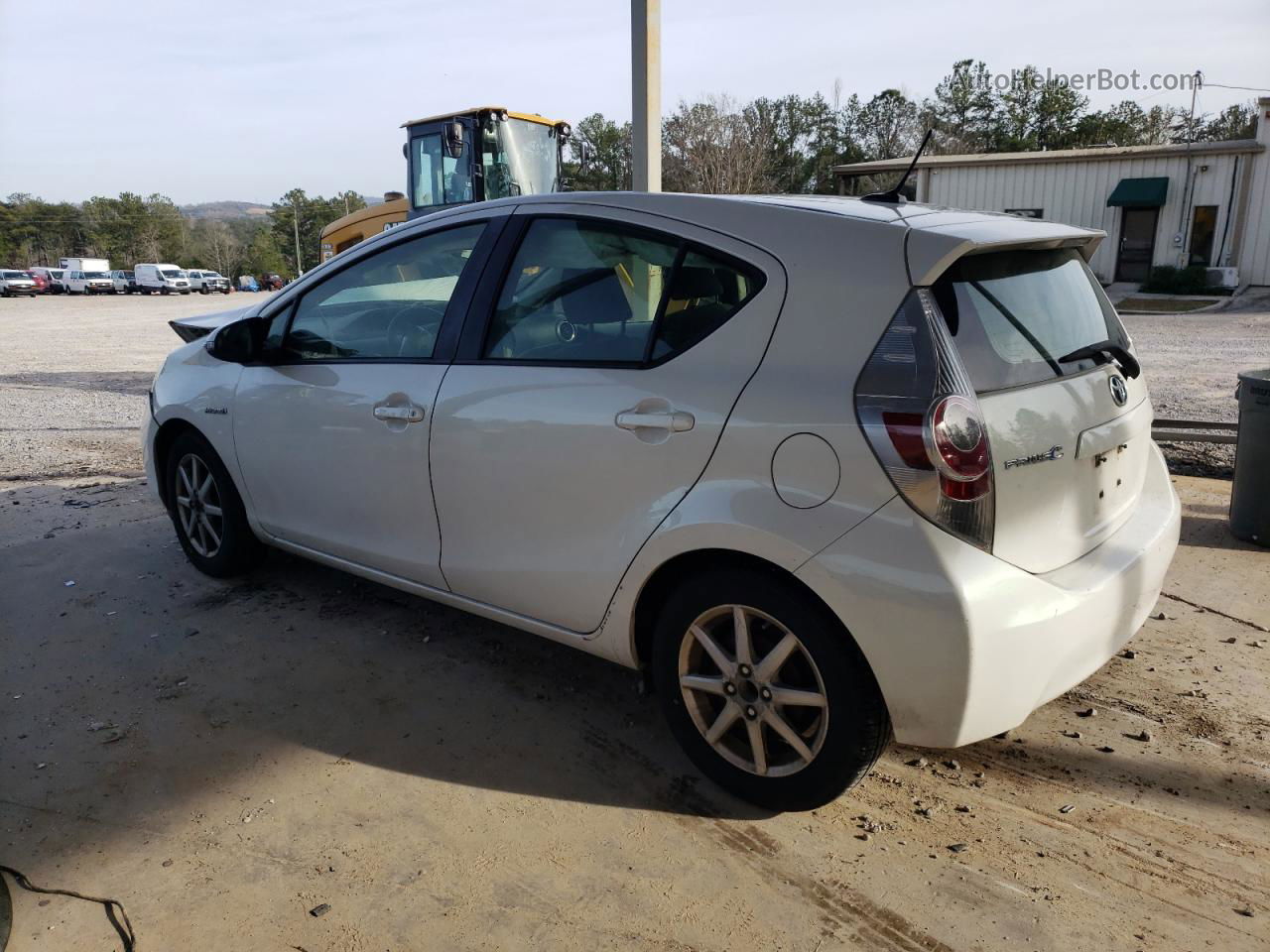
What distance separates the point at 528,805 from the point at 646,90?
222 inches

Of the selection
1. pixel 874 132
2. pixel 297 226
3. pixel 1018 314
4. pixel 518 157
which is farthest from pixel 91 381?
pixel 297 226

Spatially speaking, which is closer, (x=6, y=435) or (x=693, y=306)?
(x=693, y=306)

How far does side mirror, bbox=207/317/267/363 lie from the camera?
13.3 ft

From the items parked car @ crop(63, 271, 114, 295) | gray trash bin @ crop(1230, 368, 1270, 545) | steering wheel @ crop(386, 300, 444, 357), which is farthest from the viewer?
parked car @ crop(63, 271, 114, 295)

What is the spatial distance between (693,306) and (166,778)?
89.8 inches

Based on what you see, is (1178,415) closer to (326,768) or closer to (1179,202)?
(326,768)

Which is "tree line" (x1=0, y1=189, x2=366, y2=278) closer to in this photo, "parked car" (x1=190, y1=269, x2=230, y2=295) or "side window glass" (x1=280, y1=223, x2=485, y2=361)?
"parked car" (x1=190, y1=269, x2=230, y2=295)

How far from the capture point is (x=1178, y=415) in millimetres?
8578

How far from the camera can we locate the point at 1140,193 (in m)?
25.9

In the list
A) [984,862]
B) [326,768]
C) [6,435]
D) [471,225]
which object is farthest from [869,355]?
[6,435]

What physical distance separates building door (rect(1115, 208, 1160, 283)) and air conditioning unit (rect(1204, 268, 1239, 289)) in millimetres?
1711

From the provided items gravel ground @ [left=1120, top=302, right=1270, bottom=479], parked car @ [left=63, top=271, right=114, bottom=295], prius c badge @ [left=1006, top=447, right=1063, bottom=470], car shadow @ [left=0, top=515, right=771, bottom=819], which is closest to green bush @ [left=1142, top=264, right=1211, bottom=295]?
gravel ground @ [left=1120, top=302, right=1270, bottom=479]

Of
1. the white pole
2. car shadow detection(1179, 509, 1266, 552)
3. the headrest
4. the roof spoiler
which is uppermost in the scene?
the white pole

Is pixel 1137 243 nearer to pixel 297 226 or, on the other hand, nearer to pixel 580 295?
pixel 580 295
